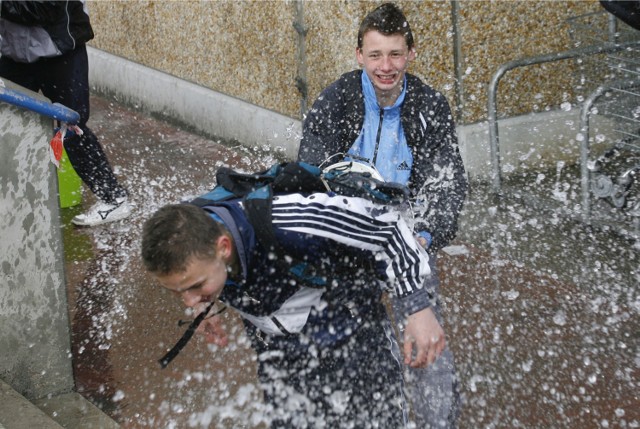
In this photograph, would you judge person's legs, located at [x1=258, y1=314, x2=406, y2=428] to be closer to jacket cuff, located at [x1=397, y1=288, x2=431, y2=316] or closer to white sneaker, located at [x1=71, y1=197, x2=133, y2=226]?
jacket cuff, located at [x1=397, y1=288, x2=431, y2=316]

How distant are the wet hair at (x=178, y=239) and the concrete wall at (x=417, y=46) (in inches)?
176

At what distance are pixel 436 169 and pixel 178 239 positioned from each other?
1391 millimetres

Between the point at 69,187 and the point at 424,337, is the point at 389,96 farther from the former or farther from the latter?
the point at 69,187

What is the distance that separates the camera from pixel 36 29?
6531 millimetres

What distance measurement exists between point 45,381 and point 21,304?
41cm

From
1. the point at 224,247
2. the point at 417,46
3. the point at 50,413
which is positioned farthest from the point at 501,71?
the point at 224,247

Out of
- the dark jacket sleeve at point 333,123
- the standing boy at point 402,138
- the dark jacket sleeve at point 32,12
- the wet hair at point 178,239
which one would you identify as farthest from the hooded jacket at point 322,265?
the dark jacket sleeve at point 32,12

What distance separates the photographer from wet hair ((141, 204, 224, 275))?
9.29 ft

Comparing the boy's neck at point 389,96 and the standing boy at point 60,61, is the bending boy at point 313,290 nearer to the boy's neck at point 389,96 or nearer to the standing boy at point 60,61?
the boy's neck at point 389,96

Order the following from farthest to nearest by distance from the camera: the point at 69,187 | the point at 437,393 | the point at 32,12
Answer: the point at 69,187 → the point at 32,12 → the point at 437,393

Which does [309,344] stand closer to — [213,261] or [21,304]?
[213,261]

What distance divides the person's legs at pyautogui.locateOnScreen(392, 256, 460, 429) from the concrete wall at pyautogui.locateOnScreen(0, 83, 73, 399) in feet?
5.67

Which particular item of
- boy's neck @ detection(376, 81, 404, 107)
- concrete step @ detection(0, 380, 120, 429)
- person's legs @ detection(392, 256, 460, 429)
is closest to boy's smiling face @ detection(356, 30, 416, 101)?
boy's neck @ detection(376, 81, 404, 107)

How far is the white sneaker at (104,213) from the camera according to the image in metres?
7.09
